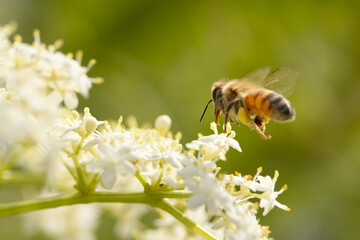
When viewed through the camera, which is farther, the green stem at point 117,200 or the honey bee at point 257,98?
the honey bee at point 257,98

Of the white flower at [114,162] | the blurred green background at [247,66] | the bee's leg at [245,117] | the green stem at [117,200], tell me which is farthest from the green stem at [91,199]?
the blurred green background at [247,66]

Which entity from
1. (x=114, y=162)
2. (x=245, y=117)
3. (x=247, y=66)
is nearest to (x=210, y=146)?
(x=245, y=117)

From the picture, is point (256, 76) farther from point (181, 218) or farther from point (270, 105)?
point (181, 218)

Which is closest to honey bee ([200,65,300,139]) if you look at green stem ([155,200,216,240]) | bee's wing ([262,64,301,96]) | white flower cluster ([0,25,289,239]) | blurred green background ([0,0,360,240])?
bee's wing ([262,64,301,96])

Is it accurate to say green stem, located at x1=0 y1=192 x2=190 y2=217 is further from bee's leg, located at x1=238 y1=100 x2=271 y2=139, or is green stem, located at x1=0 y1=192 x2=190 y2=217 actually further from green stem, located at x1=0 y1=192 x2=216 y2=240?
bee's leg, located at x1=238 y1=100 x2=271 y2=139

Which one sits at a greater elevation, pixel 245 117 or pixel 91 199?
pixel 245 117

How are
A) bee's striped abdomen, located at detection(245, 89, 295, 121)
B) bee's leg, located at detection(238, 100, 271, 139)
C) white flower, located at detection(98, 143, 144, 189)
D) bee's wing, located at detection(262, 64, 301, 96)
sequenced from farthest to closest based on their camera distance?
bee's wing, located at detection(262, 64, 301, 96) → bee's leg, located at detection(238, 100, 271, 139) → bee's striped abdomen, located at detection(245, 89, 295, 121) → white flower, located at detection(98, 143, 144, 189)

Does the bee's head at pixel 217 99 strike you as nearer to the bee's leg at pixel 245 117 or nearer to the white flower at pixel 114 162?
the bee's leg at pixel 245 117
